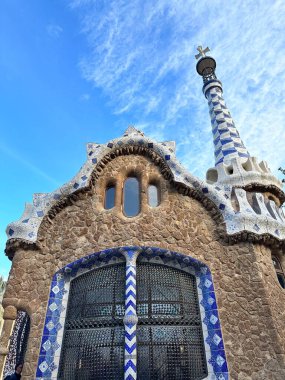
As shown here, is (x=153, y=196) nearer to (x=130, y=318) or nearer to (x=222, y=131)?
(x=130, y=318)

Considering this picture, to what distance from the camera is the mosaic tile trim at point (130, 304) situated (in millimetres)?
4273

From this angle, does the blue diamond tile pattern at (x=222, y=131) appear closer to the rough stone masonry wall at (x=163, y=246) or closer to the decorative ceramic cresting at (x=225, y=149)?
the decorative ceramic cresting at (x=225, y=149)

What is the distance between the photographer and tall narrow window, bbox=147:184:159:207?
19.0ft

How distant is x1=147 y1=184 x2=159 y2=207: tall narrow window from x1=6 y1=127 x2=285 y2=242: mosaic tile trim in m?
0.47

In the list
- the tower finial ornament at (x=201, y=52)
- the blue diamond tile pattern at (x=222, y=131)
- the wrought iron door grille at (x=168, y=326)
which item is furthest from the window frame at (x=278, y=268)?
the tower finial ornament at (x=201, y=52)

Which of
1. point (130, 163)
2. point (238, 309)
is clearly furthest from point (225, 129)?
point (238, 309)

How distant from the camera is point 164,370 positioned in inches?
168

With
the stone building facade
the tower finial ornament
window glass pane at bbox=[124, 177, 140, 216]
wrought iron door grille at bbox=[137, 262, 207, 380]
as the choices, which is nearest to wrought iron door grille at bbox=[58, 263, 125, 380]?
the stone building facade

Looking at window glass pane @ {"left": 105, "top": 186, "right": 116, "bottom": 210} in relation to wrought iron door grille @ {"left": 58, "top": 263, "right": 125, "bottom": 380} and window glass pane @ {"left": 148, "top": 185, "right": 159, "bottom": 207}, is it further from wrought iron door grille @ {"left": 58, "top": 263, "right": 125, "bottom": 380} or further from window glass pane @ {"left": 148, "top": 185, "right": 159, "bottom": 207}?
wrought iron door grille @ {"left": 58, "top": 263, "right": 125, "bottom": 380}

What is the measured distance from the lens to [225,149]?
800 centimetres

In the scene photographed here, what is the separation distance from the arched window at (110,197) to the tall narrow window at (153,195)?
26.0 inches

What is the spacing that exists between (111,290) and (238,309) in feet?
6.19

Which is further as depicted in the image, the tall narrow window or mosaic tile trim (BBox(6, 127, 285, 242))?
the tall narrow window

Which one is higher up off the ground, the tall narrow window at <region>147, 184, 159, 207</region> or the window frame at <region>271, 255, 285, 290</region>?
the tall narrow window at <region>147, 184, 159, 207</region>
